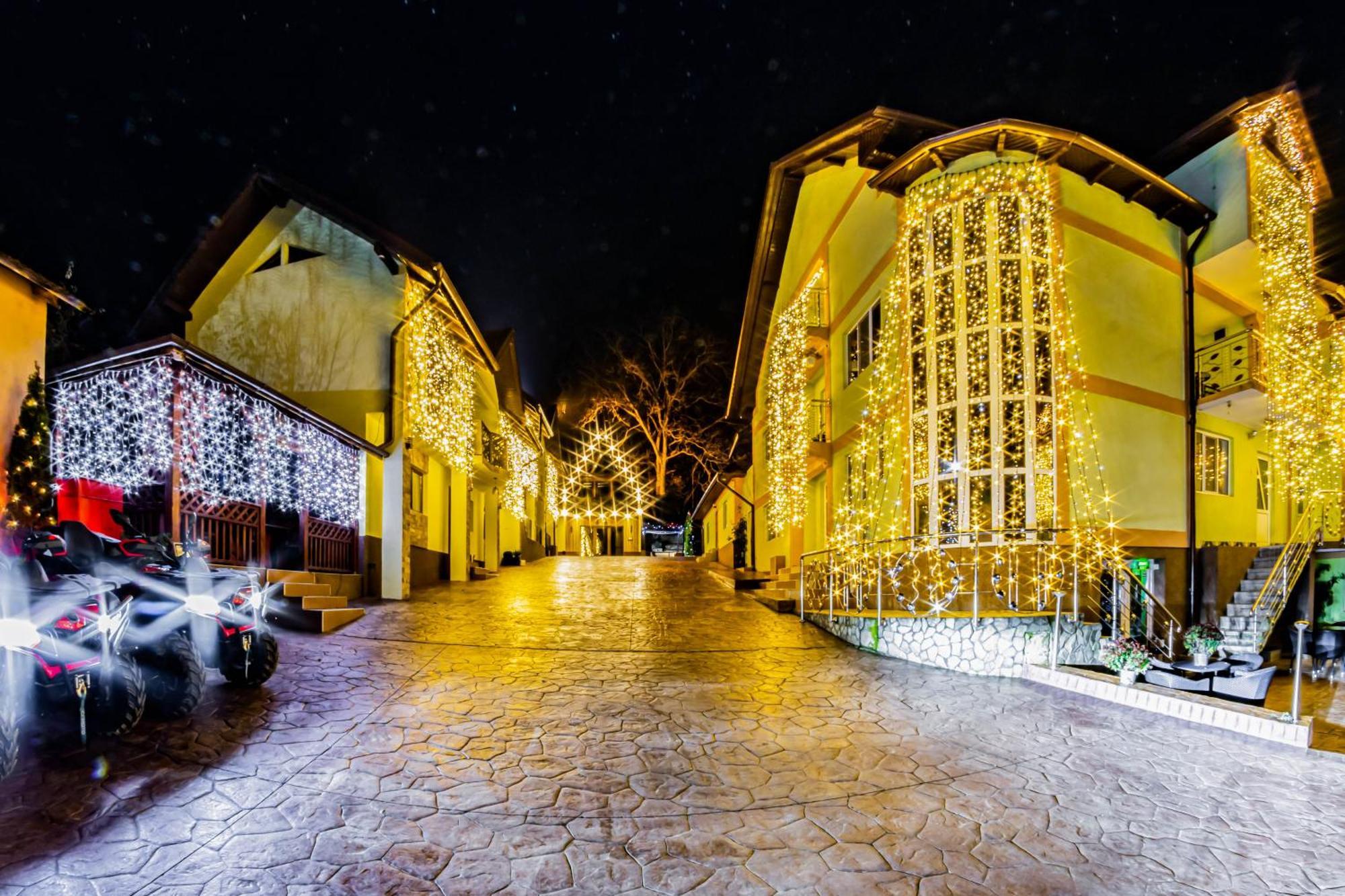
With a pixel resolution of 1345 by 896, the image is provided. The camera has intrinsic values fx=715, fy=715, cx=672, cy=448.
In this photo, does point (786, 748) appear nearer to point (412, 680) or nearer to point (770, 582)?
point (412, 680)

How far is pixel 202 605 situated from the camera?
654cm

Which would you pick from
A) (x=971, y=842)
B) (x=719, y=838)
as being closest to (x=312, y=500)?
(x=719, y=838)

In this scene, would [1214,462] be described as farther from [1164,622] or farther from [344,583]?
[344,583]

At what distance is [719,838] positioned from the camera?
14.2ft

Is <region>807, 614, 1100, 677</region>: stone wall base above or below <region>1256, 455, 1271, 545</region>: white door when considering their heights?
below

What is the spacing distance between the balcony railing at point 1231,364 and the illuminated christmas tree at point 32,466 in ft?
57.1

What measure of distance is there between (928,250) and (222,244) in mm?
14361

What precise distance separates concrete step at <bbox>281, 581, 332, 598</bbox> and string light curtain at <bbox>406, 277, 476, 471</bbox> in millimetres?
4386

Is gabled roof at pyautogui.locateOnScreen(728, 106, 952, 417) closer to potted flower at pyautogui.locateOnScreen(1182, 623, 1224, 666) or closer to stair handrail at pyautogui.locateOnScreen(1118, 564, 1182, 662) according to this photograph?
stair handrail at pyautogui.locateOnScreen(1118, 564, 1182, 662)

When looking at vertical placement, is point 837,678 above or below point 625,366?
below

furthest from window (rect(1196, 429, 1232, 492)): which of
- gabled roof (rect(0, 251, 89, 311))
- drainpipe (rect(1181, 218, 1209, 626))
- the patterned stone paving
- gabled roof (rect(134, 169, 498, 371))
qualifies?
gabled roof (rect(0, 251, 89, 311))

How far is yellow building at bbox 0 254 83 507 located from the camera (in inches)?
332

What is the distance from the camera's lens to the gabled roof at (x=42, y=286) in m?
8.27

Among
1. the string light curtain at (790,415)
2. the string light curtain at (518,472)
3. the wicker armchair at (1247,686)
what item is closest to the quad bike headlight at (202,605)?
the wicker armchair at (1247,686)
